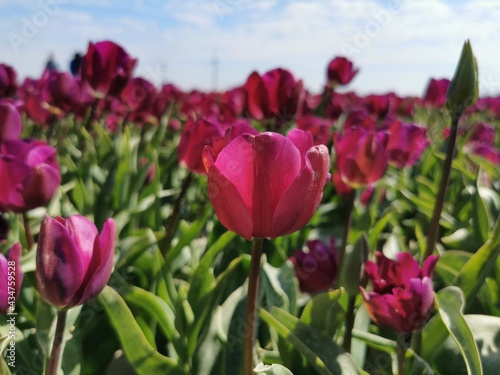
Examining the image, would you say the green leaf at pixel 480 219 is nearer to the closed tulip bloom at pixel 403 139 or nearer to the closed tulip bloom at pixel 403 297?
the closed tulip bloom at pixel 403 139

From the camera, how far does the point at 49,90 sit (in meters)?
2.03

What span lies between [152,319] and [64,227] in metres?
0.51

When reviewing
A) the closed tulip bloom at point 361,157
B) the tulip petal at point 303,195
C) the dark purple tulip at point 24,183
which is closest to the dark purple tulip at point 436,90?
the closed tulip bloom at point 361,157

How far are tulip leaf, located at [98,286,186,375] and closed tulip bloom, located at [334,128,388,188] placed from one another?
57cm

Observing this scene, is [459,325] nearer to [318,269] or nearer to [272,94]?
[318,269]

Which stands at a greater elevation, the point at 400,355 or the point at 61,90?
the point at 61,90

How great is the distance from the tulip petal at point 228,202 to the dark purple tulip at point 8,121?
0.78 m

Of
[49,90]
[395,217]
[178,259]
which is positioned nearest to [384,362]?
[178,259]

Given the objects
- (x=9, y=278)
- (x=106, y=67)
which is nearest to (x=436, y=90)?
(x=106, y=67)

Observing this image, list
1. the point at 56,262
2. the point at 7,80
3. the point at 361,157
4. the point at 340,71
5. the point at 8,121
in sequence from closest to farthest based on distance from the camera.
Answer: the point at 56,262, the point at 361,157, the point at 8,121, the point at 7,80, the point at 340,71

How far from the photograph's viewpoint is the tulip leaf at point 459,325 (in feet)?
2.54

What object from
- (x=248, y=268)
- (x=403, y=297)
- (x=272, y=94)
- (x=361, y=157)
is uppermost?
(x=272, y=94)

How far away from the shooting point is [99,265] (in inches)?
25.8

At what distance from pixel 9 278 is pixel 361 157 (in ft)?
2.36
